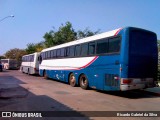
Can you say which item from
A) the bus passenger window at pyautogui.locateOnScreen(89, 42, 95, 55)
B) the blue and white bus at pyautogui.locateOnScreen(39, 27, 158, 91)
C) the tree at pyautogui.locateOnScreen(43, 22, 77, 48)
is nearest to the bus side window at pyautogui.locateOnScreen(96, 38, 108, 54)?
the blue and white bus at pyautogui.locateOnScreen(39, 27, 158, 91)

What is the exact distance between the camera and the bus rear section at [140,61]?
43.9 feet

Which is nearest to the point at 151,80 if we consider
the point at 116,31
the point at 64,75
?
the point at 116,31

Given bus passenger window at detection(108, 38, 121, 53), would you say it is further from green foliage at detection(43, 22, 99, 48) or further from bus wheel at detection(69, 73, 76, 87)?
green foliage at detection(43, 22, 99, 48)

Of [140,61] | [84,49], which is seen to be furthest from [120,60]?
[84,49]

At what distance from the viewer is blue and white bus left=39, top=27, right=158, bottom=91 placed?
525 inches

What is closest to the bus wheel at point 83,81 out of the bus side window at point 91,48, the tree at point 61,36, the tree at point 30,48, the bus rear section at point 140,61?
the bus side window at point 91,48

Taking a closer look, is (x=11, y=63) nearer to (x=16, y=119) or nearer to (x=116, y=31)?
(x=116, y=31)

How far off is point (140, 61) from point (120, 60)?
4.06 feet

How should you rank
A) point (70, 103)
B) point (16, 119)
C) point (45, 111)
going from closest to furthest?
point (16, 119)
point (45, 111)
point (70, 103)

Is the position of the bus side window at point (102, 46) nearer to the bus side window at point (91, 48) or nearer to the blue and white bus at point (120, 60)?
the blue and white bus at point (120, 60)

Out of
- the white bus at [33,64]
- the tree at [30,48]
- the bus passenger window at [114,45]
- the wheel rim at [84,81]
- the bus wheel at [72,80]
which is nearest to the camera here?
the bus passenger window at [114,45]

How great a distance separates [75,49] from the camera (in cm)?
1919

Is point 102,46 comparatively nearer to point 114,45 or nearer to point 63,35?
point 114,45

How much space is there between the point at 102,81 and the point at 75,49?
4984mm
